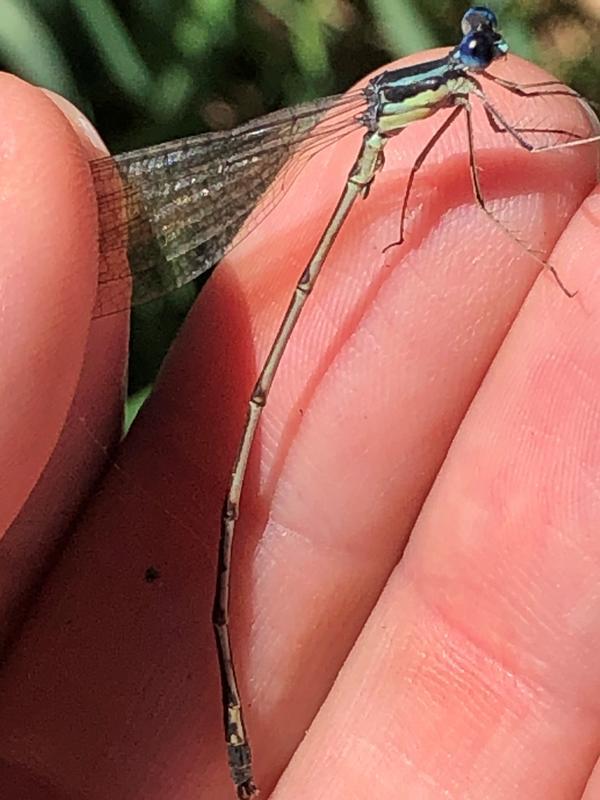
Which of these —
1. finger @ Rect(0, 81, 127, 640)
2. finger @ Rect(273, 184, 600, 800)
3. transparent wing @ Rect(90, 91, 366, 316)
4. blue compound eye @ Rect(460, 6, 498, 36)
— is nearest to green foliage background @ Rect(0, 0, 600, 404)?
transparent wing @ Rect(90, 91, 366, 316)

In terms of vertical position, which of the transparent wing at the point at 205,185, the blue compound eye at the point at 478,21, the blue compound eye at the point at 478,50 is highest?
the blue compound eye at the point at 478,21

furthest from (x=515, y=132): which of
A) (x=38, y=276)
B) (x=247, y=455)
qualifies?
(x=38, y=276)

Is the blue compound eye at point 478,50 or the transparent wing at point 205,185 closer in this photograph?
the blue compound eye at point 478,50

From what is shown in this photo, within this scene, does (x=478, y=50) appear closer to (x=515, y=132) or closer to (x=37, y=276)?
(x=515, y=132)

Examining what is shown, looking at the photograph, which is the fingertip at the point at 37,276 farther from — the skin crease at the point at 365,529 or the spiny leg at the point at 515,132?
the spiny leg at the point at 515,132

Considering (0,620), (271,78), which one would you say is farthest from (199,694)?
(271,78)

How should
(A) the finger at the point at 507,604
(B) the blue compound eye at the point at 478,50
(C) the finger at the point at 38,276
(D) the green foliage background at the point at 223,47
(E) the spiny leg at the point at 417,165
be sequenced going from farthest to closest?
(D) the green foliage background at the point at 223,47
(E) the spiny leg at the point at 417,165
(B) the blue compound eye at the point at 478,50
(A) the finger at the point at 507,604
(C) the finger at the point at 38,276

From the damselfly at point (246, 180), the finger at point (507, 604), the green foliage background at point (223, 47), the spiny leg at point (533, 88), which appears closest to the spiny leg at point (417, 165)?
the damselfly at point (246, 180)

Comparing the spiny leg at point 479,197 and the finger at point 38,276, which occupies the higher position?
the spiny leg at point 479,197
